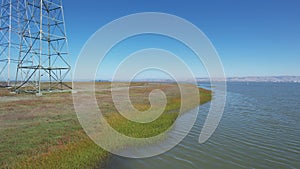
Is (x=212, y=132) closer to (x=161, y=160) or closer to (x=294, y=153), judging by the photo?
(x=294, y=153)

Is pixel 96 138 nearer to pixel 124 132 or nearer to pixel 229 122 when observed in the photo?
pixel 124 132

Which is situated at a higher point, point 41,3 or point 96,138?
point 41,3

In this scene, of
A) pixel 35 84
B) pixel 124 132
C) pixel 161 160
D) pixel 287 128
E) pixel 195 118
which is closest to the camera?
pixel 161 160

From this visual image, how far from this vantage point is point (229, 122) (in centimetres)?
2142

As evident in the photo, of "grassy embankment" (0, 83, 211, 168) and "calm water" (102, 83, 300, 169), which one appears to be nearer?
"grassy embankment" (0, 83, 211, 168)

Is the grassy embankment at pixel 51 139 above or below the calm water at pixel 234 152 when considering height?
above

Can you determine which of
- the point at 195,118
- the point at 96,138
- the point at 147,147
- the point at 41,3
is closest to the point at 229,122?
the point at 195,118

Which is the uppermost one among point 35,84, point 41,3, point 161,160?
point 41,3

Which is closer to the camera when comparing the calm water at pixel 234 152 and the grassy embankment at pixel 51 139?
the grassy embankment at pixel 51 139

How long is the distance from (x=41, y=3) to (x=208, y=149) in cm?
3533

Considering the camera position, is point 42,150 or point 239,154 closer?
point 42,150

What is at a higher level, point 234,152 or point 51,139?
point 51,139

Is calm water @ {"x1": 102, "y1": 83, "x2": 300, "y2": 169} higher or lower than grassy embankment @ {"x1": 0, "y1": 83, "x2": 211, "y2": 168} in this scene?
lower

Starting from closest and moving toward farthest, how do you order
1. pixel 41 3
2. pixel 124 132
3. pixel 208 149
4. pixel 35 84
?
pixel 208 149, pixel 124 132, pixel 41 3, pixel 35 84
